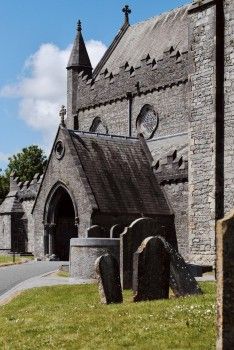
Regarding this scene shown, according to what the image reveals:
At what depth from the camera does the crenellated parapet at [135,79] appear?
1363 inches

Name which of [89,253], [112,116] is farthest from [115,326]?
[112,116]

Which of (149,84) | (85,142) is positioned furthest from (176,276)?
(149,84)

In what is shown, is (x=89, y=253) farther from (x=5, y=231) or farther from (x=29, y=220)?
(x=5, y=231)

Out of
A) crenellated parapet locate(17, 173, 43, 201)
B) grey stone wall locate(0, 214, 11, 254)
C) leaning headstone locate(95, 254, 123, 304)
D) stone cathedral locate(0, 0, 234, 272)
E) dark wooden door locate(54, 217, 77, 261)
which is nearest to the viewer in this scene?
leaning headstone locate(95, 254, 123, 304)

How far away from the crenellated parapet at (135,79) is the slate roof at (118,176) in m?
4.20

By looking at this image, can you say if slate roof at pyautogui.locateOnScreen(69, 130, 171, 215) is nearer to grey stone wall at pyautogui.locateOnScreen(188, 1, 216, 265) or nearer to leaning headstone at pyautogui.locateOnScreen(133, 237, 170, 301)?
grey stone wall at pyautogui.locateOnScreen(188, 1, 216, 265)

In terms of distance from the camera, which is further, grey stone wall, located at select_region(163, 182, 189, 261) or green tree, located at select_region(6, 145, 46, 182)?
green tree, located at select_region(6, 145, 46, 182)

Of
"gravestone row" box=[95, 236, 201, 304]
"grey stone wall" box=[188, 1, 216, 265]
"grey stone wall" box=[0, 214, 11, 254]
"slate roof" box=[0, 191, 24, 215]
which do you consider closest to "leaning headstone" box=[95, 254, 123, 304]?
"gravestone row" box=[95, 236, 201, 304]

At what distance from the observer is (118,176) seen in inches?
1239

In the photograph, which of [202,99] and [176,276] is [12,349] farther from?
[202,99]

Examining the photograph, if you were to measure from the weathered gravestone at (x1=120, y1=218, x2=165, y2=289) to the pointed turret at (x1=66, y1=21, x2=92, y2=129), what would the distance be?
85.0 feet

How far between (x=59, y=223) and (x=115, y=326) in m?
25.1

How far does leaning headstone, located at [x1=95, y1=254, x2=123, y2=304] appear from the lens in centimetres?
1328

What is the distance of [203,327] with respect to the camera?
369 inches
